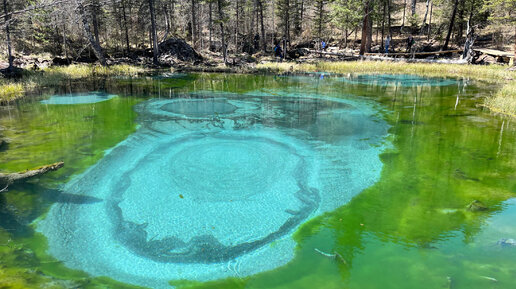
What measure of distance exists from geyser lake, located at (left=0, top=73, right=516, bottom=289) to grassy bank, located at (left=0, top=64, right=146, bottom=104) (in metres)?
2.79

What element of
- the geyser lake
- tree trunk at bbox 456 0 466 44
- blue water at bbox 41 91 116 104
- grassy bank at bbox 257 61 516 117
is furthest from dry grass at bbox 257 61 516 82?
blue water at bbox 41 91 116 104

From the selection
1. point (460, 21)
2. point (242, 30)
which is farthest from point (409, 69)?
point (242, 30)

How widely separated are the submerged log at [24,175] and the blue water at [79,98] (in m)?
7.56

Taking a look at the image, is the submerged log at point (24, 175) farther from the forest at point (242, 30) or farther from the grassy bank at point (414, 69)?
the grassy bank at point (414, 69)

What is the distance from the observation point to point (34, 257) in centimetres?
435

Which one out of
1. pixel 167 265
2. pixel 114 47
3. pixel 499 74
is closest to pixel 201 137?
pixel 167 265

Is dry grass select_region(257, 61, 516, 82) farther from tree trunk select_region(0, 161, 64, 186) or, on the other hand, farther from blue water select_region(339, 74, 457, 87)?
tree trunk select_region(0, 161, 64, 186)

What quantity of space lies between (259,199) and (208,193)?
966mm

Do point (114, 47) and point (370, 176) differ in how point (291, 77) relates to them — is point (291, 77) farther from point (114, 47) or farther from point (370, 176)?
point (114, 47)

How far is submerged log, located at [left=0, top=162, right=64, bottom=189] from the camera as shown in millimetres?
6130

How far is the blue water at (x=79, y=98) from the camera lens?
13422 mm

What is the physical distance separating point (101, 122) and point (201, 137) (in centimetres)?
377

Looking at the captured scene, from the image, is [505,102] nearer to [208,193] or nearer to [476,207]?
[476,207]

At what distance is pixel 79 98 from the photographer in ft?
46.5
